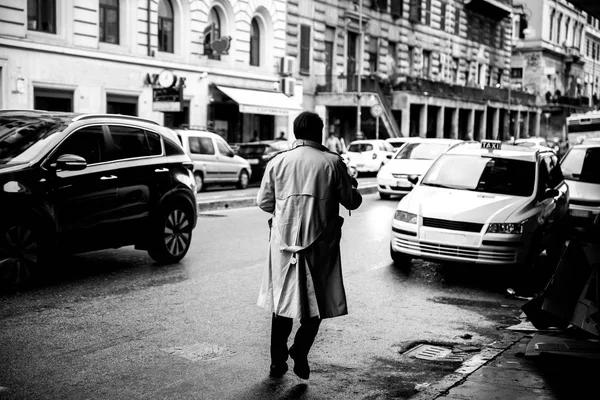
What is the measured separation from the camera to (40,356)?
5.92 m

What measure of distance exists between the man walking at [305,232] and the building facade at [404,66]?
3318cm

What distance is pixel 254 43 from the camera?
35.7 meters

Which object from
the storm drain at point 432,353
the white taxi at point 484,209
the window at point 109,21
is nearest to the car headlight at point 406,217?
the white taxi at point 484,209

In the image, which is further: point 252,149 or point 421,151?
point 252,149

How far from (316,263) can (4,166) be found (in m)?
4.33

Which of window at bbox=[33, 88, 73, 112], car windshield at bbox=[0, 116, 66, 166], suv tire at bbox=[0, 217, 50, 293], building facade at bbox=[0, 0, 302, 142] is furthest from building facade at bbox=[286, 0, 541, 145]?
suv tire at bbox=[0, 217, 50, 293]

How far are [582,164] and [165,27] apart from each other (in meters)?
20.0

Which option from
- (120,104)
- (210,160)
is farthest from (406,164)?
(120,104)

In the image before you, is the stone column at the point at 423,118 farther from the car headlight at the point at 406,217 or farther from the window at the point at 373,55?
the car headlight at the point at 406,217

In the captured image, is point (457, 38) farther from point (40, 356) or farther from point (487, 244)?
point (40, 356)

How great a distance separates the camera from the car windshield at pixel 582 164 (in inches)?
549

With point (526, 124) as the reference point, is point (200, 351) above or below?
below

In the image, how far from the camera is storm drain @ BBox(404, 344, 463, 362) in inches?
247

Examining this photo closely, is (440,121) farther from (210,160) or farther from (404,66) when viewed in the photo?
(210,160)
